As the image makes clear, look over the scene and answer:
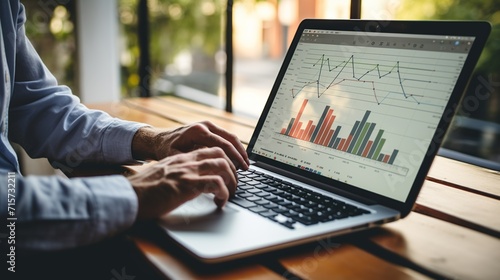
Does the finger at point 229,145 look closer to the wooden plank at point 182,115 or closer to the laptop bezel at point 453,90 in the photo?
the laptop bezel at point 453,90

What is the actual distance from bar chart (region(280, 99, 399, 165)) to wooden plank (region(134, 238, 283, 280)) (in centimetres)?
32

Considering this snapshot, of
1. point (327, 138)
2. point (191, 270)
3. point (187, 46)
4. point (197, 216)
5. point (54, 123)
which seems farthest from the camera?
point (187, 46)

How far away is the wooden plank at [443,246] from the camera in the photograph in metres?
0.64

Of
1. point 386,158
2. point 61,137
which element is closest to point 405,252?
point 386,158

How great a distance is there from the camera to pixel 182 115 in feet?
6.13

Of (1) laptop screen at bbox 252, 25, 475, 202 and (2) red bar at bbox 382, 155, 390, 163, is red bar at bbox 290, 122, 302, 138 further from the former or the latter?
(2) red bar at bbox 382, 155, 390, 163

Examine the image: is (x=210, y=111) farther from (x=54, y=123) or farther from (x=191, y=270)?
(x=191, y=270)

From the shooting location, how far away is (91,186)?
710 millimetres

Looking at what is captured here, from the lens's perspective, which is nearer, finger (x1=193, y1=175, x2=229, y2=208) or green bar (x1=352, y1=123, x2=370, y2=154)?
finger (x1=193, y1=175, x2=229, y2=208)

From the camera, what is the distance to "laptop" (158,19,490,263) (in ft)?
2.35

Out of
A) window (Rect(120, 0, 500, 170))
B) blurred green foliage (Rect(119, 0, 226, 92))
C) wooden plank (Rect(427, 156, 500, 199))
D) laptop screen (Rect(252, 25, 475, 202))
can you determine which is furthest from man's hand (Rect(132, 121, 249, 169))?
→ blurred green foliage (Rect(119, 0, 226, 92))

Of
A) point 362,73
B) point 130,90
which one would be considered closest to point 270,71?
point 130,90

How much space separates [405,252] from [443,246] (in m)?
0.06

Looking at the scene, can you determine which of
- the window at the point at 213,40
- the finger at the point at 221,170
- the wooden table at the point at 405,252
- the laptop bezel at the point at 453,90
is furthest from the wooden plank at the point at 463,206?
the window at the point at 213,40
